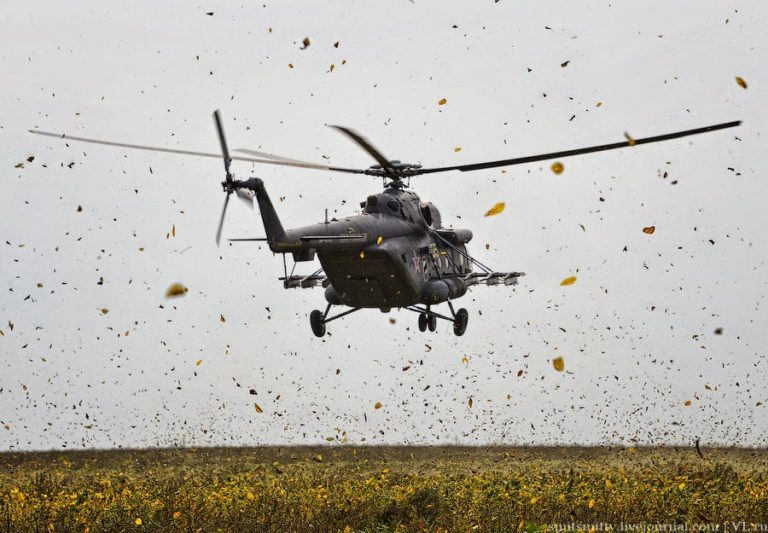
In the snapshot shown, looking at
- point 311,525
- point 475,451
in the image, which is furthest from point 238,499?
point 475,451

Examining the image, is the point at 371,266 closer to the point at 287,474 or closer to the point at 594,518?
the point at 287,474

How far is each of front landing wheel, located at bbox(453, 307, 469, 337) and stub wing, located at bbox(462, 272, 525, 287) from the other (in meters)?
0.90

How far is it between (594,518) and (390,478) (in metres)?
4.61

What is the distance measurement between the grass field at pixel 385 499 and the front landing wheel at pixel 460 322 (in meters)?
3.35

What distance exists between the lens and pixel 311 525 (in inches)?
676

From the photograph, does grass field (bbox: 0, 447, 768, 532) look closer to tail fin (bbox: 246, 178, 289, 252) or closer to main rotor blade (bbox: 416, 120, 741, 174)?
tail fin (bbox: 246, 178, 289, 252)

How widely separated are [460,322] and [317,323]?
3484 millimetres

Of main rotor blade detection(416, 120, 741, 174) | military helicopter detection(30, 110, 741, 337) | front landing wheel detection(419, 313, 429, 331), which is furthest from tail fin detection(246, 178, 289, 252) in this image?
front landing wheel detection(419, 313, 429, 331)

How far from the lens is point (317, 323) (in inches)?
984

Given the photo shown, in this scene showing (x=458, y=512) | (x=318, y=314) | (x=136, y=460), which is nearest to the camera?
(x=458, y=512)

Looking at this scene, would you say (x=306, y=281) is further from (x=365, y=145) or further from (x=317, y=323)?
(x=365, y=145)

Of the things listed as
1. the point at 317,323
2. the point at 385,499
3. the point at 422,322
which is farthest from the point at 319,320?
the point at 385,499

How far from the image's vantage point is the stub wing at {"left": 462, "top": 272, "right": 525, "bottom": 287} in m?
26.2

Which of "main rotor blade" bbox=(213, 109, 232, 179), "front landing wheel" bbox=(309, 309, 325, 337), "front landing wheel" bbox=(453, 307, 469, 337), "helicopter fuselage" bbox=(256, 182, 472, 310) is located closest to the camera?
"main rotor blade" bbox=(213, 109, 232, 179)
